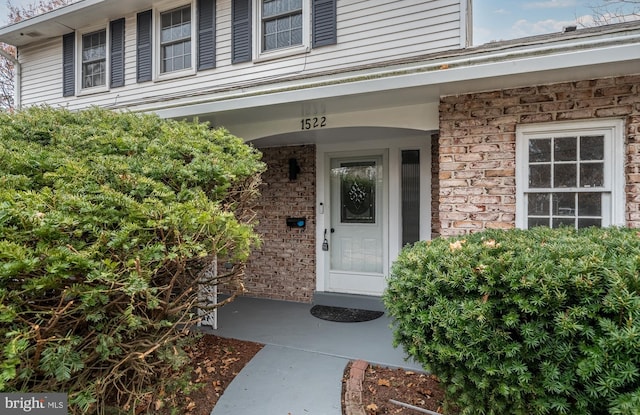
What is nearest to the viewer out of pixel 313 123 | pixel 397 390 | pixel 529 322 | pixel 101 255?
pixel 101 255

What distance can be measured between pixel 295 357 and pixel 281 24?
506 cm

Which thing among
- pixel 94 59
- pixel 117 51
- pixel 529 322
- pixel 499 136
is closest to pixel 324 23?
pixel 499 136

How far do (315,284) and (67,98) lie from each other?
22.7ft

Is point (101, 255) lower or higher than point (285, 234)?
higher

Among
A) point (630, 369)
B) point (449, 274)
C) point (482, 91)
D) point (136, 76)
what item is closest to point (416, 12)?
point (482, 91)

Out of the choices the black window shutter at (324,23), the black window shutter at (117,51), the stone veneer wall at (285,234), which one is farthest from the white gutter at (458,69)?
the black window shutter at (117,51)

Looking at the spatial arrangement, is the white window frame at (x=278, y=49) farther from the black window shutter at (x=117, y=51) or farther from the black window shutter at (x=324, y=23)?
the black window shutter at (x=117, y=51)

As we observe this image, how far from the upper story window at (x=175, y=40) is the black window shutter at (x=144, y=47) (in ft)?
0.79

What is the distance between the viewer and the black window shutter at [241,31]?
19.2ft

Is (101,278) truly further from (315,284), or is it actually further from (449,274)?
(315,284)

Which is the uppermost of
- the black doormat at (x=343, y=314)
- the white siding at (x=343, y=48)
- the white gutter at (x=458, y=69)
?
the white siding at (x=343, y=48)

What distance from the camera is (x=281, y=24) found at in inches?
226

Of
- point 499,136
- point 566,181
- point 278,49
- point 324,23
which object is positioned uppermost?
point 324,23

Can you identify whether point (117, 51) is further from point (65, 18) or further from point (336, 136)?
point (336, 136)
